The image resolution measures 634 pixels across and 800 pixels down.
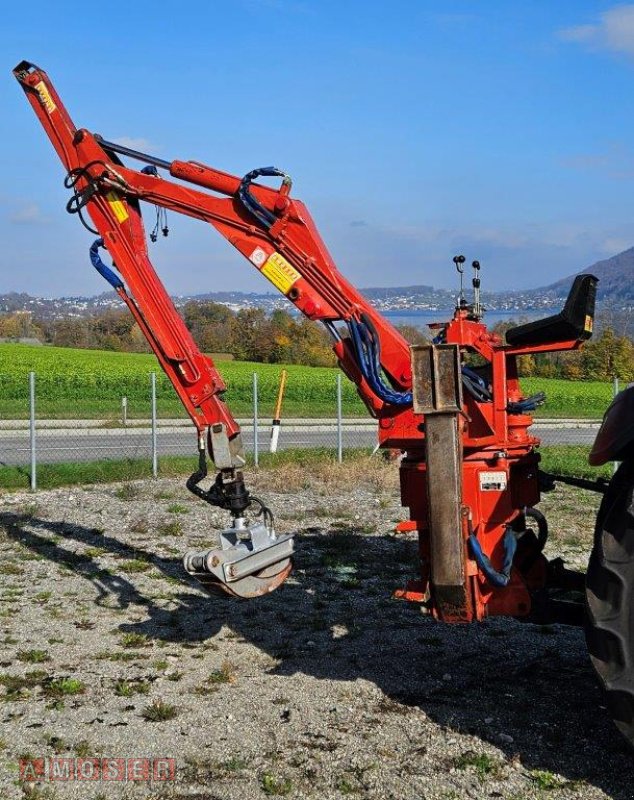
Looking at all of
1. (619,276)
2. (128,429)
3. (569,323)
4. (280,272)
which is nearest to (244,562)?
(280,272)

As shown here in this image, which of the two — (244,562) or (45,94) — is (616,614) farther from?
(45,94)

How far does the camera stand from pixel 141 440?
1008 inches

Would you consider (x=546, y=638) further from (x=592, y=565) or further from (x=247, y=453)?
(x=247, y=453)

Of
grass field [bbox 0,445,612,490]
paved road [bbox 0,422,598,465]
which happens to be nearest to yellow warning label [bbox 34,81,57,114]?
grass field [bbox 0,445,612,490]

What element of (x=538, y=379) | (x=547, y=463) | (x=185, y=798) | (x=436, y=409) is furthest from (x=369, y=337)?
(x=538, y=379)

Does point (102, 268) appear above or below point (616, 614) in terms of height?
above

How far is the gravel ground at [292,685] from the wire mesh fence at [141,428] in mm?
7000

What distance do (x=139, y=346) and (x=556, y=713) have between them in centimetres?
5756

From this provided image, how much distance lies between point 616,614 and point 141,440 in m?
21.6

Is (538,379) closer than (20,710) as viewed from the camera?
No

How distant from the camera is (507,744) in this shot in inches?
221

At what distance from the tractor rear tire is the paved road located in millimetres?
16645

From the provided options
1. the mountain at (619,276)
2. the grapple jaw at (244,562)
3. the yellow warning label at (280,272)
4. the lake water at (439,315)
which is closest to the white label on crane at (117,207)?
the yellow warning label at (280,272)

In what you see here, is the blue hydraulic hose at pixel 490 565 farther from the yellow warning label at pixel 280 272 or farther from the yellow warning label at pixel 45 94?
the yellow warning label at pixel 45 94
